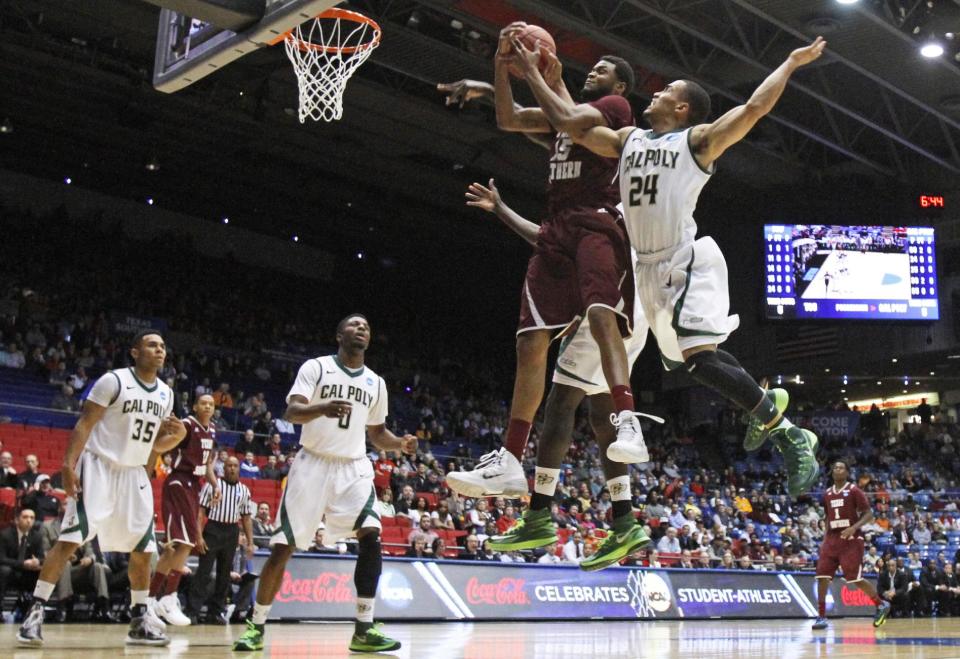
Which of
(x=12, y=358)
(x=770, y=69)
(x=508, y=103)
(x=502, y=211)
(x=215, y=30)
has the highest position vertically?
(x=770, y=69)

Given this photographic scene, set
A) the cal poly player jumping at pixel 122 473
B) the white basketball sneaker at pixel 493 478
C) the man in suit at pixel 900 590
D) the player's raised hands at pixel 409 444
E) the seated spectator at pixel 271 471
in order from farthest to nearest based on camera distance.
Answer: the man in suit at pixel 900 590 → the seated spectator at pixel 271 471 → the cal poly player jumping at pixel 122 473 → the player's raised hands at pixel 409 444 → the white basketball sneaker at pixel 493 478

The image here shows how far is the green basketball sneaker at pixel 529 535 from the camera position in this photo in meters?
4.62

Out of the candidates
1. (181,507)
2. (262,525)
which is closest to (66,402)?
(262,525)

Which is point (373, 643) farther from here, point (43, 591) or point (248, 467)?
point (248, 467)

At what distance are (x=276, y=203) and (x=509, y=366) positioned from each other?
8.50 m

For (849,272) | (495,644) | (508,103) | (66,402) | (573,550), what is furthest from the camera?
(849,272)

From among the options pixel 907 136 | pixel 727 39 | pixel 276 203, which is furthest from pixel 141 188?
pixel 907 136

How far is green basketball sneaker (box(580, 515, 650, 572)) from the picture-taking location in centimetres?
454

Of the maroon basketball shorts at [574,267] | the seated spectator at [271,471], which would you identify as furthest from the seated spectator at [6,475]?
the maroon basketball shorts at [574,267]

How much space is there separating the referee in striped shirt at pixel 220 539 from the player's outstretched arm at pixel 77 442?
3.88m

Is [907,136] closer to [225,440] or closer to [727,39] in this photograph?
[727,39]

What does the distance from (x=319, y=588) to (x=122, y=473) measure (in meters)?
4.48

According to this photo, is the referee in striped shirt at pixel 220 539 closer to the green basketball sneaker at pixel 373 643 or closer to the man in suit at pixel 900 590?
the green basketball sneaker at pixel 373 643

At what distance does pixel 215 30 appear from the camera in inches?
292
